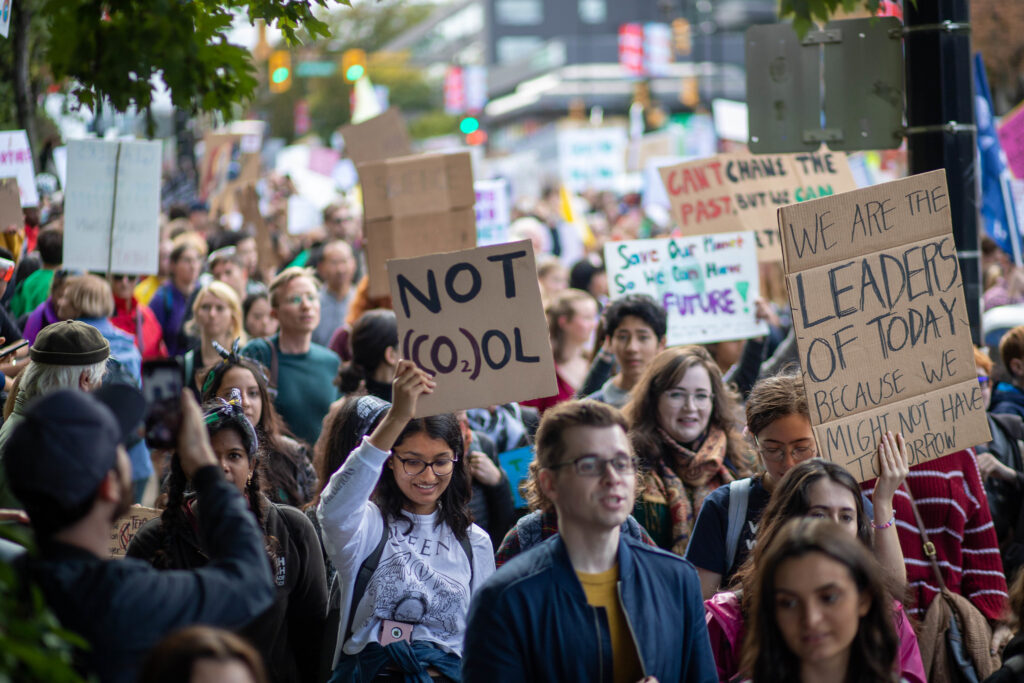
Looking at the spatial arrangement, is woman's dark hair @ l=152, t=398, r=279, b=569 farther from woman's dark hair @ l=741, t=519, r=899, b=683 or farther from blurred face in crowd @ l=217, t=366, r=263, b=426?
woman's dark hair @ l=741, t=519, r=899, b=683

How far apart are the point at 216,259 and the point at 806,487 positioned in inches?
259

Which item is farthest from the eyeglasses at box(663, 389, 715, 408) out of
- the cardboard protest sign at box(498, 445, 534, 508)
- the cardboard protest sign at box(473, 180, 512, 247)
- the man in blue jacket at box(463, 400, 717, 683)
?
the cardboard protest sign at box(473, 180, 512, 247)

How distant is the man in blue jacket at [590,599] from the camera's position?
2914mm

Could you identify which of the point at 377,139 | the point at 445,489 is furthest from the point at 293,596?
the point at 377,139

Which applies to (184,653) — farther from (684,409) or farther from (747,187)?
(747,187)

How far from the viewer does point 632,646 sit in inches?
117

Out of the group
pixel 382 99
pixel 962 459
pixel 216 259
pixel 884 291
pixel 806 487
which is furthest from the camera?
pixel 382 99

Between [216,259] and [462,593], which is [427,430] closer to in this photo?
[462,593]

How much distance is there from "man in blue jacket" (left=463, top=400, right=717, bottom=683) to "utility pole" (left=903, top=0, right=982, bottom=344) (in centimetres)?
299

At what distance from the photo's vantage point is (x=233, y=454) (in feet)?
12.9

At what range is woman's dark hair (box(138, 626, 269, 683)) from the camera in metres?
2.28

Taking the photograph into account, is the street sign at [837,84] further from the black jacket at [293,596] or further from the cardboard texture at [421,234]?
the black jacket at [293,596]

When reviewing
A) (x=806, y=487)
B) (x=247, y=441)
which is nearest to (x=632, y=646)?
(x=806, y=487)

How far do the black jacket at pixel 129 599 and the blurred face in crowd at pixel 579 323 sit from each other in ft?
15.5
